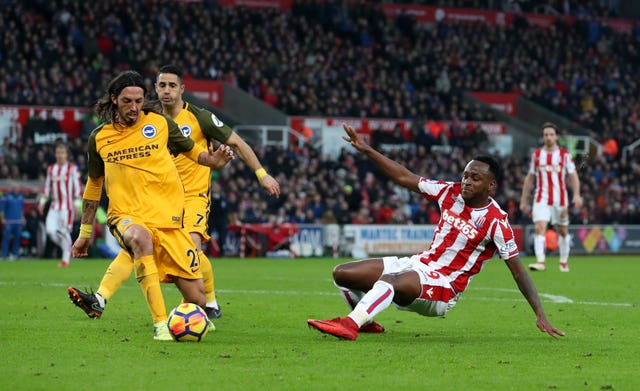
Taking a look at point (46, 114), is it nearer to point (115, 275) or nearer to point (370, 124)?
point (370, 124)

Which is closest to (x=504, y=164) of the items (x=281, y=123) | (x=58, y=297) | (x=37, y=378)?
(x=281, y=123)

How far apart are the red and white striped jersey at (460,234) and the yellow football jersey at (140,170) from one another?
2.15m

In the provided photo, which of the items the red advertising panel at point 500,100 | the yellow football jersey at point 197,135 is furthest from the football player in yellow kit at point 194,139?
the red advertising panel at point 500,100

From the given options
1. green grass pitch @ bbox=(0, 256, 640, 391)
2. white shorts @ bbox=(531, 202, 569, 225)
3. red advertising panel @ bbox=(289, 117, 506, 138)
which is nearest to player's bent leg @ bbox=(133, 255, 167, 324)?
green grass pitch @ bbox=(0, 256, 640, 391)

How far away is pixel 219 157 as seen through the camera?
962 centimetres

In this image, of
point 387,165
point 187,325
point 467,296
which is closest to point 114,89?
point 187,325

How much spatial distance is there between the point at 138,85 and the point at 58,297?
5194mm

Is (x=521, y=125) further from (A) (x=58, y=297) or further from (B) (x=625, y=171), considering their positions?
(A) (x=58, y=297)

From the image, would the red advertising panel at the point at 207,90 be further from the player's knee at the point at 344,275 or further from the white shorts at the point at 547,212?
the player's knee at the point at 344,275

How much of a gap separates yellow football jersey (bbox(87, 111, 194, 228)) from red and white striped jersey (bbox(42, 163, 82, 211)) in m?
13.5

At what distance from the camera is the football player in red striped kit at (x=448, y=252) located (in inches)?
365

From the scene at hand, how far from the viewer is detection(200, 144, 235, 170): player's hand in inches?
376

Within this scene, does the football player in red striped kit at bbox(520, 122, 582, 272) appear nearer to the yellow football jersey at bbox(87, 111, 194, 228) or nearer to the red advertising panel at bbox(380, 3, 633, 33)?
the yellow football jersey at bbox(87, 111, 194, 228)

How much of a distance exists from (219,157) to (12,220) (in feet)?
57.0
